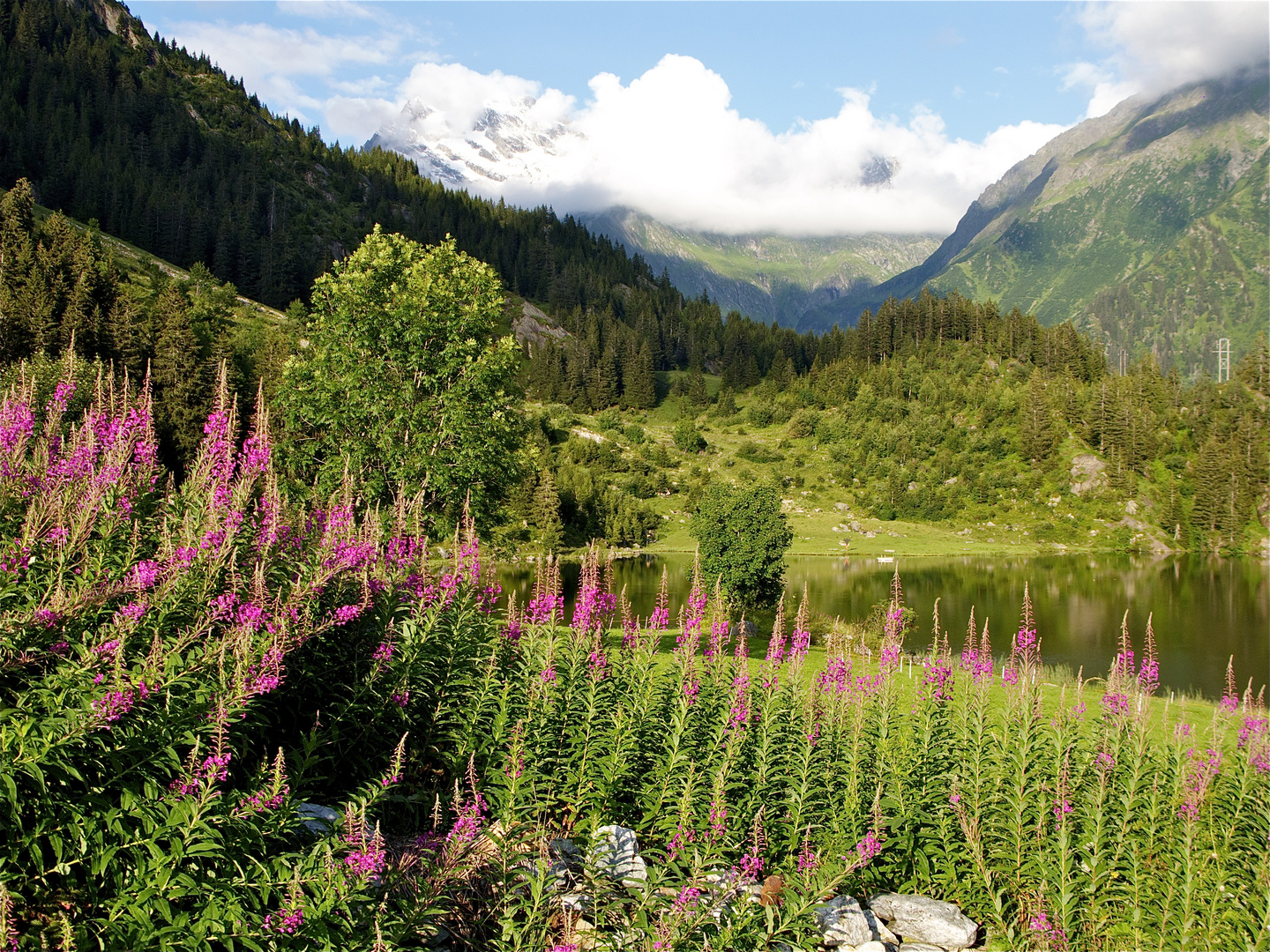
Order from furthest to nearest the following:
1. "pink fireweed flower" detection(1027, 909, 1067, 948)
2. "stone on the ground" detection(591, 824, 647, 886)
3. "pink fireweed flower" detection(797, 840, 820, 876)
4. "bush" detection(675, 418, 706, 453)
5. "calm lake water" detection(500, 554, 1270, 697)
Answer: "bush" detection(675, 418, 706, 453) < "calm lake water" detection(500, 554, 1270, 697) < "pink fireweed flower" detection(1027, 909, 1067, 948) < "stone on the ground" detection(591, 824, 647, 886) < "pink fireweed flower" detection(797, 840, 820, 876)

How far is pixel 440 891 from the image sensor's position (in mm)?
5305

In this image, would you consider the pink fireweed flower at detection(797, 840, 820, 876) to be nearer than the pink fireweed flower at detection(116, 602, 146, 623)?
No

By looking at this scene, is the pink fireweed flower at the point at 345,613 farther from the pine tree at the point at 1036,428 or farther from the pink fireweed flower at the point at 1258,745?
the pine tree at the point at 1036,428

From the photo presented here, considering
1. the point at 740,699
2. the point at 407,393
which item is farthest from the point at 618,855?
the point at 407,393

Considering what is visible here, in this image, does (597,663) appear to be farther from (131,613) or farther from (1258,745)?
Result: (1258,745)

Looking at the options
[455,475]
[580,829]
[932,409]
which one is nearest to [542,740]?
[580,829]

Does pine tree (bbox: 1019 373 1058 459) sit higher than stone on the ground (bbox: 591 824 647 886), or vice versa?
pine tree (bbox: 1019 373 1058 459)

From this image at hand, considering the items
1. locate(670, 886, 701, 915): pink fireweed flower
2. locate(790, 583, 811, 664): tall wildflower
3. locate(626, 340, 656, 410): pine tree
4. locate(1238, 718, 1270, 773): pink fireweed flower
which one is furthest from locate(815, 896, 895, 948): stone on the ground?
locate(626, 340, 656, 410): pine tree

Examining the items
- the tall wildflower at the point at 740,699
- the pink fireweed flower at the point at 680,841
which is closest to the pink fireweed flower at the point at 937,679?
the tall wildflower at the point at 740,699

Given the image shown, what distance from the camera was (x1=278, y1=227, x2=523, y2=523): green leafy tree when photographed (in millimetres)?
24359

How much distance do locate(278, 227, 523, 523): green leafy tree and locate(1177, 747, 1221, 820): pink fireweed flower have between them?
63.8 feet

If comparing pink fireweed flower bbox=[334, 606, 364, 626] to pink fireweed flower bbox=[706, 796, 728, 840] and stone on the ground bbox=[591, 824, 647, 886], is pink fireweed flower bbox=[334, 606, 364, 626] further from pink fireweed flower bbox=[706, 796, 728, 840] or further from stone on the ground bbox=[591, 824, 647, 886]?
pink fireweed flower bbox=[706, 796, 728, 840]

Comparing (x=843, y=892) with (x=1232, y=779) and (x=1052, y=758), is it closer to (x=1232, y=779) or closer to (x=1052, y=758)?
(x=1052, y=758)

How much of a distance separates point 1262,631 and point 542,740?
2588 inches
